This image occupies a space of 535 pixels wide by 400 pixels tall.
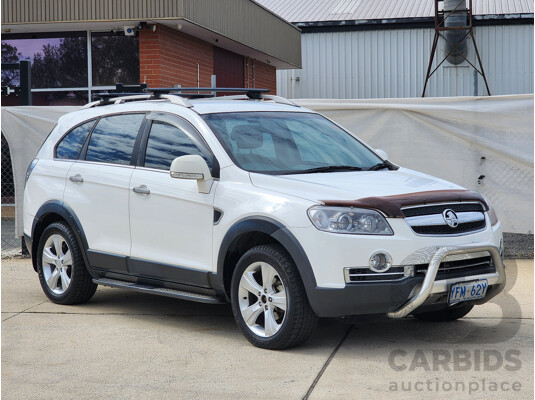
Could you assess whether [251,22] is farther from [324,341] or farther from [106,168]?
[324,341]

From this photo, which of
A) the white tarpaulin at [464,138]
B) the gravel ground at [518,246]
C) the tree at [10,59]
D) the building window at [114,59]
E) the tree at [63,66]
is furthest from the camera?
the tree at [10,59]

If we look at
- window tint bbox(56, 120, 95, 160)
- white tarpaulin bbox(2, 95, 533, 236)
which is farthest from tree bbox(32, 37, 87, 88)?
window tint bbox(56, 120, 95, 160)

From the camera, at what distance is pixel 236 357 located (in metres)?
6.23

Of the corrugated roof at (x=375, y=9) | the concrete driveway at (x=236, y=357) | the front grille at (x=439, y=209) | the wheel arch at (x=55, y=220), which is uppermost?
the corrugated roof at (x=375, y=9)

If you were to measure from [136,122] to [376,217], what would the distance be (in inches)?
104

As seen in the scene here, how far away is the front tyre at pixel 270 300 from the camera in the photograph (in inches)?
242

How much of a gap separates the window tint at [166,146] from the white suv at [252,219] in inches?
0.5

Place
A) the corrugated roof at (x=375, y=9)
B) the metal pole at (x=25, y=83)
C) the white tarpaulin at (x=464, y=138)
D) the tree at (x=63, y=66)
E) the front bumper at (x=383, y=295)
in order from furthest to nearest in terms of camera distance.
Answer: the corrugated roof at (x=375, y=9) → the tree at (x=63, y=66) → the metal pole at (x=25, y=83) → the white tarpaulin at (x=464, y=138) → the front bumper at (x=383, y=295)

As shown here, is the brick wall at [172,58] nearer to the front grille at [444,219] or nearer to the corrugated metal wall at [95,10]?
the corrugated metal wall at [95,10]

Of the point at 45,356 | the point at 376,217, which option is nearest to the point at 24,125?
the point at 45,356

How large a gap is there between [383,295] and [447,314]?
1519 millimetres

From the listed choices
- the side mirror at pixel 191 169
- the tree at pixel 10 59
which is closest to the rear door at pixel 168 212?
the side mirror at pixel 191 169

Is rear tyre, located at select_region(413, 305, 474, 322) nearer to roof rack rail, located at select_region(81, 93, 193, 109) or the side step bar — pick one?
the side step bar

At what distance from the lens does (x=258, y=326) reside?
21.3 feet
